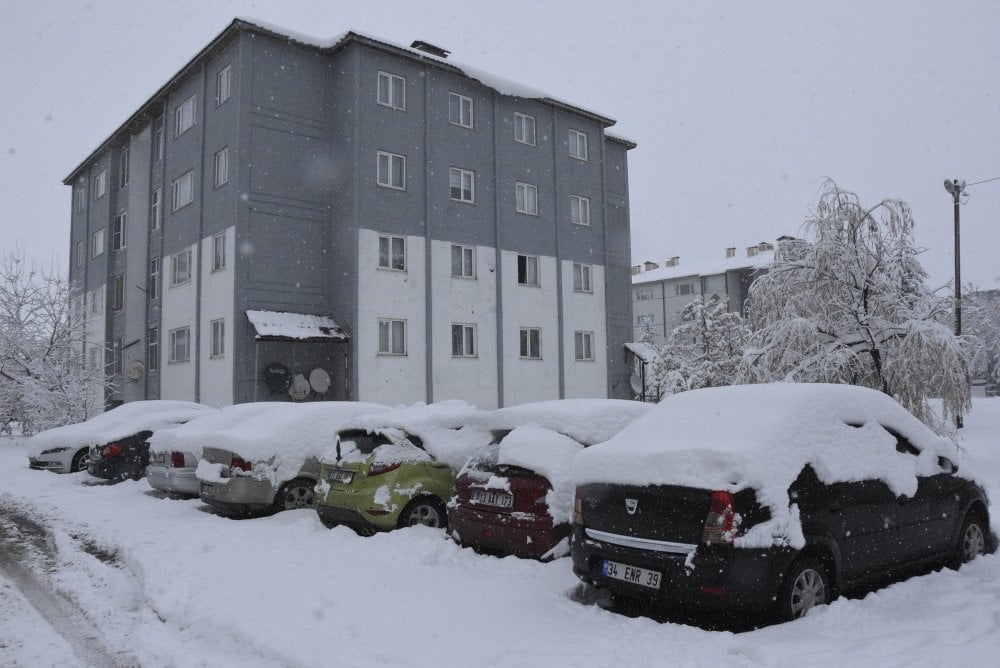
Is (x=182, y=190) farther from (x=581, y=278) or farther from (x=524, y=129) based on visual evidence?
(x=581, y=278)

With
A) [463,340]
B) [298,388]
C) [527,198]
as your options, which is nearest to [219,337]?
[298,388]

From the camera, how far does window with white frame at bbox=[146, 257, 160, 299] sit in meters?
27.6

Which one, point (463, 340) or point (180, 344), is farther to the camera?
point (180, 344)

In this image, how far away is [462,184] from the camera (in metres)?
25.8

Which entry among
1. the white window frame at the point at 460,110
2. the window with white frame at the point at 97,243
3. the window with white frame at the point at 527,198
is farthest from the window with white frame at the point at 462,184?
the window with white frame at the point at 97,243

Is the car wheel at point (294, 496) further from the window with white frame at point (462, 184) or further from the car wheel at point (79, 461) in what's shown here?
the window with white frame at point (462, 184)

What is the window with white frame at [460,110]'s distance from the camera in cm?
2584

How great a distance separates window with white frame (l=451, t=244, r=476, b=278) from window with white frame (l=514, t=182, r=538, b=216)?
297cm

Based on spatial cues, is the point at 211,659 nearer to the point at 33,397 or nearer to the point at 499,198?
the point at 499,198

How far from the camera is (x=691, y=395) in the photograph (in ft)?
21.5

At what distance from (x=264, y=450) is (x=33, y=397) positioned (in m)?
→ 20.8

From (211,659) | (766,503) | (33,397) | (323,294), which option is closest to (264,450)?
(211,659)

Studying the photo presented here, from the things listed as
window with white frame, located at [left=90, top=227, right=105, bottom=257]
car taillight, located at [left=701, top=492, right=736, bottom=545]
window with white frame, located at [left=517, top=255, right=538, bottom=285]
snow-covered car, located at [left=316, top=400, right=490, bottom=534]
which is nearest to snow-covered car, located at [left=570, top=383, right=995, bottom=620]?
car taillight, located at [left=701, top=492, right=736, bottom=545]

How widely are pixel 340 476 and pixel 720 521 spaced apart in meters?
4.99
